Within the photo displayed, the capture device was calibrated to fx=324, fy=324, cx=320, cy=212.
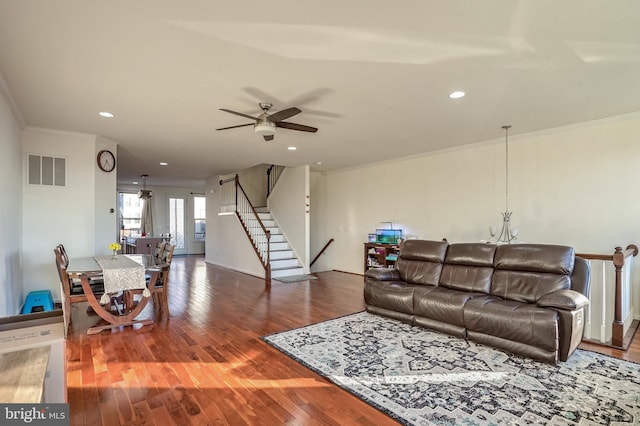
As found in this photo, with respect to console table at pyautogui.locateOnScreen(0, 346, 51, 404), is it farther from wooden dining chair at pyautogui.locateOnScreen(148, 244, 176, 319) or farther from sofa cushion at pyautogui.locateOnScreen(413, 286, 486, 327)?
sofa cushion at pyautogui.locateOnScreen(413, 286, 486, 327)

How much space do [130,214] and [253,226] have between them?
6.32 metres

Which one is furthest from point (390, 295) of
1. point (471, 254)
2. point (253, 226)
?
point (253, 226)

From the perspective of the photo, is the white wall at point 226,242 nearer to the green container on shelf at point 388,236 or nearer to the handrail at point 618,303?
the green container on shelf at point 388,236

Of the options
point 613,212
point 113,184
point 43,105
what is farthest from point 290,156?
point 613,212

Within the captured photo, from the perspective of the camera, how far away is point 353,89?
133 inches

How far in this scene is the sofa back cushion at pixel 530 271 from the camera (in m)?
3.45

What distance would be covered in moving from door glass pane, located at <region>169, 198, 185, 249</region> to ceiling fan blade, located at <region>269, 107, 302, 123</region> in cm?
1004

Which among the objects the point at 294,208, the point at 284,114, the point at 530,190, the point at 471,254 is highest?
the point at 284,114

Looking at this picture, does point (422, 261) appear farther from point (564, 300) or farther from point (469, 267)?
point (564, 300)

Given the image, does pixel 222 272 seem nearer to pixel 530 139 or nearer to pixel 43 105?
pixel 43 105

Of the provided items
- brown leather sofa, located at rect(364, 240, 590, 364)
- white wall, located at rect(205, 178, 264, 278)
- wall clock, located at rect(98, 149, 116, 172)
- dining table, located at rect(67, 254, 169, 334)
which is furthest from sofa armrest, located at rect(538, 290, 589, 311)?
wall clock, located at rect(98, 149, 116, 172)

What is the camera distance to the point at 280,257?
7.82 m

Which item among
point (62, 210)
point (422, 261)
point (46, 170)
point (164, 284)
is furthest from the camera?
point (62, 210)

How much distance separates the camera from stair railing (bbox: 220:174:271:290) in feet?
23.6
